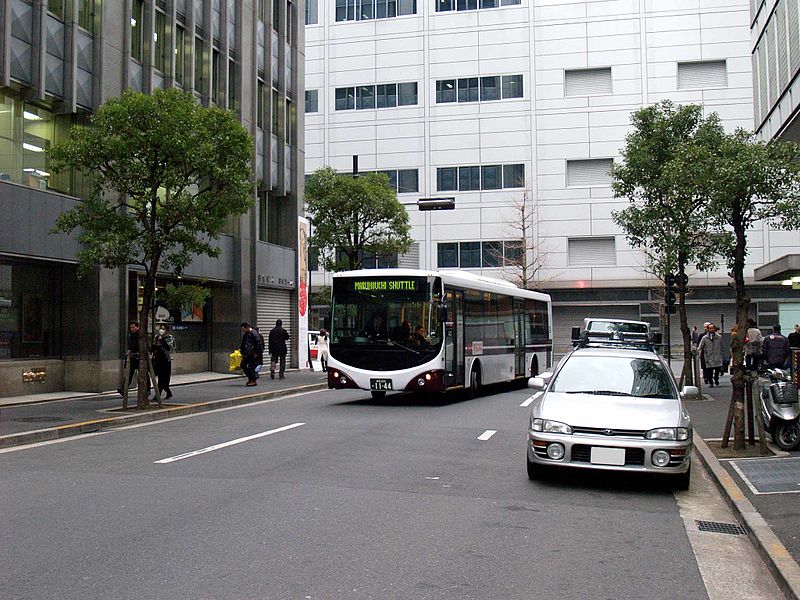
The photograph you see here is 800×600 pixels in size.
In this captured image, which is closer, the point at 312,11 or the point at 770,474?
the point at 770,474

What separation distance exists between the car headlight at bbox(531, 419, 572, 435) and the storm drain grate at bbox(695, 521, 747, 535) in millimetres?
1650

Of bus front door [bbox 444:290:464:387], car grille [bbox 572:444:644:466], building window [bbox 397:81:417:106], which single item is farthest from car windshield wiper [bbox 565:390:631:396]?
building window [bbox 397:81:417:106]

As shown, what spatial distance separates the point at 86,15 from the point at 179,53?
462 centimetres

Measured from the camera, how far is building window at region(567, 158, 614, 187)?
52.9m

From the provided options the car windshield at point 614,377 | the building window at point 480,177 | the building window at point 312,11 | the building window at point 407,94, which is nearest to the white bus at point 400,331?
the car windshield at point 614,377

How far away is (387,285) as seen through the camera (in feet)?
62.4

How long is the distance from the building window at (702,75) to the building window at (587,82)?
175 inches

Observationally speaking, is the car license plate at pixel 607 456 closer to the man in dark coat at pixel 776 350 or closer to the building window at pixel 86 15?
the man in dark coat at pixel 776 350

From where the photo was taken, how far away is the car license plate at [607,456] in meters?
8.90

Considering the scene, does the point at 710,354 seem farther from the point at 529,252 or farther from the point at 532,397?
the point at 529,252

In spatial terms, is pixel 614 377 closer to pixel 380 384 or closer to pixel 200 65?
pixel 380 384

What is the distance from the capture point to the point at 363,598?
5387 millimetres

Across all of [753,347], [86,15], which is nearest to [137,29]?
[86,15]

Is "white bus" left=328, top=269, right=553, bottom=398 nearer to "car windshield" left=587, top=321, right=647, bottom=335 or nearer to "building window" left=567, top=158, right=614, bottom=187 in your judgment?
"car windshield" left=587, top=321, right=647, bottom=335
